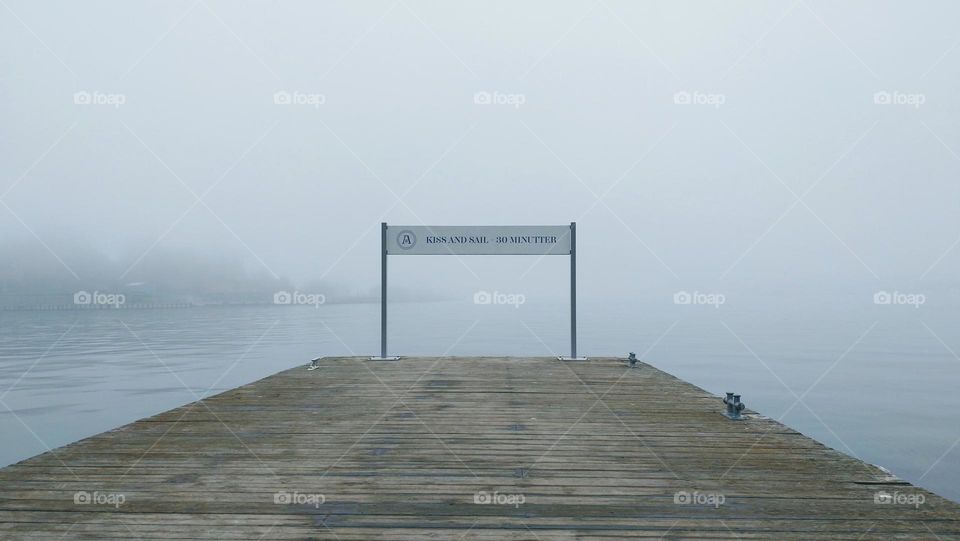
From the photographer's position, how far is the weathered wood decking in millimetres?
2930

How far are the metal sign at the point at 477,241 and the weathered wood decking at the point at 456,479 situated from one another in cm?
427

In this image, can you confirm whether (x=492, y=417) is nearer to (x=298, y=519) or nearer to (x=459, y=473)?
(x=459, y=473)

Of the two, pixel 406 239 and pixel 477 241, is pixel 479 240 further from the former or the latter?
pixel 406 239

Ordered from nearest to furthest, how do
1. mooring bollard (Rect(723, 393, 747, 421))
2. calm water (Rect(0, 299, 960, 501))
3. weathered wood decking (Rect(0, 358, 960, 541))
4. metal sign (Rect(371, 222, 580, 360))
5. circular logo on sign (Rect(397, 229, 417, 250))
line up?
weathered wood decking (Rect(0, 358, 960, 541)) < mooring bollard (Rect(723, 393, 747, 421)) < metal sign (Rect(371, 222, 580, 360)) < circular logo on sign (Rect(397, 229, 417, 250)) < calm water (Rect(0, 299, 960, 501))

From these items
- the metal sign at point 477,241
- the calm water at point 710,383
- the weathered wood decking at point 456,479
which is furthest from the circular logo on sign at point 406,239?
the calm water at point 710,383

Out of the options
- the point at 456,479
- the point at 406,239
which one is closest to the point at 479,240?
the point at 406,239

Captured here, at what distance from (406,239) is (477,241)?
138 centimetres

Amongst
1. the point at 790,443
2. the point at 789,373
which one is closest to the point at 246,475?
the point at 790,443

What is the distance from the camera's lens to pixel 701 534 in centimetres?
285

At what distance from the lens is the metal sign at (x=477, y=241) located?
1008 centimetres

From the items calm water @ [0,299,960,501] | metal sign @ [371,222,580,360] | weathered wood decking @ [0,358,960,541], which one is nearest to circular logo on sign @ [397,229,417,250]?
metal sign @ [371,222,580,360]

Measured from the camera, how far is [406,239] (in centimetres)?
1027

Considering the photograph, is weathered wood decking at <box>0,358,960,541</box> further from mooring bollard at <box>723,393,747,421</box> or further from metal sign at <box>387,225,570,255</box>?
metal sign at <box>387,225,570,255</box>

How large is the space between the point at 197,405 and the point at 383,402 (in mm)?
2119
